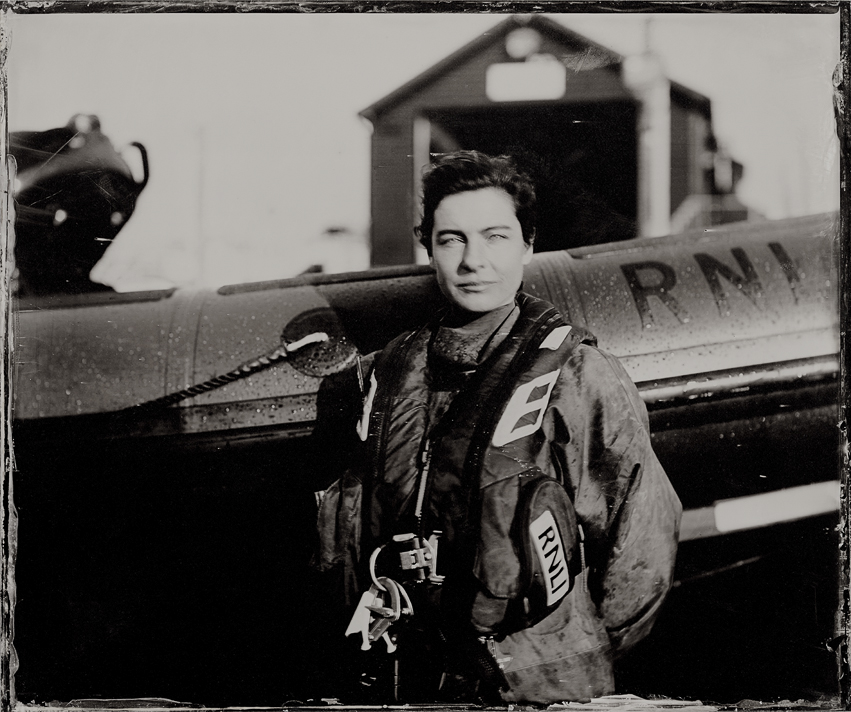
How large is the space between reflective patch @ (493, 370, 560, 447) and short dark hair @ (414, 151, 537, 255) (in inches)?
12.6

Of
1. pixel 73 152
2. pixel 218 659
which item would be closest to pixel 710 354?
pixel 218 659

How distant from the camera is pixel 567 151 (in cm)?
169

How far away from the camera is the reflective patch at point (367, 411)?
168cm

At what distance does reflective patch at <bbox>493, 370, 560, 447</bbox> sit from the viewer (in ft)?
5.29

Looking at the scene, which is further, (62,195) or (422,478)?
(62,195)

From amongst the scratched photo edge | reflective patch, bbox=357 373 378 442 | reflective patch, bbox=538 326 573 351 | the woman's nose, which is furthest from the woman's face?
the scratched photo edge

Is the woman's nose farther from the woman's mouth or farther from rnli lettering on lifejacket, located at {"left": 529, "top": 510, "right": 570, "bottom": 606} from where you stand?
rnli lettering on lifejacket, located at {"left": 529, "top": 510, "right": 570, "bottom": 606}

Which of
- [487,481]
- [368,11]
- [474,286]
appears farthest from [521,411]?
[368,11]

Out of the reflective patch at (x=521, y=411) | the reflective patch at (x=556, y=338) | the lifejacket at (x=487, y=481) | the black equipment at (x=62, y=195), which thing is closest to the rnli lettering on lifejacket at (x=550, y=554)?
the lifejacket at (x=487, y=481)

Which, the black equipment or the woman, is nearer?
the woman

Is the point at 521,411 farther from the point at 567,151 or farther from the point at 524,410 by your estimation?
the point at 567,151

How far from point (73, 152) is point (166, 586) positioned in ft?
2.96

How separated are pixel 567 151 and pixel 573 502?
69 cm

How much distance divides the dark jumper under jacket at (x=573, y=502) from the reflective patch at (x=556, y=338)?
0.04 feet
